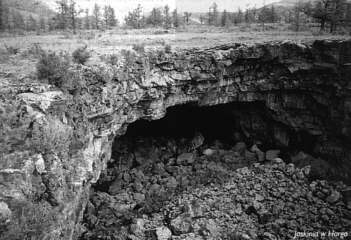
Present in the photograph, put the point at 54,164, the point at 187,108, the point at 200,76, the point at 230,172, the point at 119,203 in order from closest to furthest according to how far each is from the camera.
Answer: the point at 54,164 → the point at 119,203 → the point at 200,76 → the point at 230,172 → the point at 187,108

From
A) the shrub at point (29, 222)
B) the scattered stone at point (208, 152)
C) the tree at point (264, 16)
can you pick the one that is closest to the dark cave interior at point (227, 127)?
the scattered stone at point (208, 152)

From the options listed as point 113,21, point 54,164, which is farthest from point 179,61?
point 113,21

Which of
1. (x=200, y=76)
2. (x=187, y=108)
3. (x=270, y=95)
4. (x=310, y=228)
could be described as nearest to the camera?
(x=310, y=228)

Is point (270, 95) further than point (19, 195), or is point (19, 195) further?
point (270, 95)

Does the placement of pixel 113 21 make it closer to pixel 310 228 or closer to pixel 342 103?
pixel 342 103

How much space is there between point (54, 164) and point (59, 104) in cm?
198

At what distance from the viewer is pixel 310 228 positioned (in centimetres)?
1175

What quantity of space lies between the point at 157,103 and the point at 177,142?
477 centimetres

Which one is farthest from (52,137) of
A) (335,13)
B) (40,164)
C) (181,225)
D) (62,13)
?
(62,13)

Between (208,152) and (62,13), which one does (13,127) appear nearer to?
(208,152)

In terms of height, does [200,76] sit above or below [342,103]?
above

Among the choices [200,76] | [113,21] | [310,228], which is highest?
[113,21]

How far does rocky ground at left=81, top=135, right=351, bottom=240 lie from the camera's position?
11.8 m

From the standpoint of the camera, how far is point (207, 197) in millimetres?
13617
